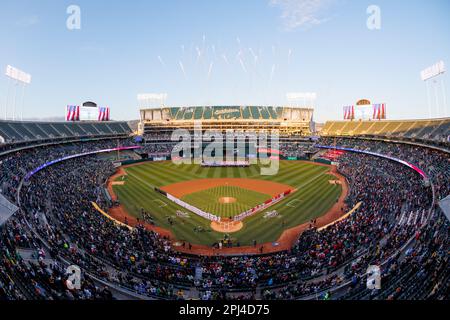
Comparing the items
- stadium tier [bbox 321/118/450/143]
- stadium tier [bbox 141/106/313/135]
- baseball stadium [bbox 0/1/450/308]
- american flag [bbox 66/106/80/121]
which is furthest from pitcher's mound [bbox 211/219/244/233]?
stadium tier [bbox 141/106/313/135]

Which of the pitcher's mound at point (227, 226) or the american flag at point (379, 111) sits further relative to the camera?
the american flag at point (379, 111)

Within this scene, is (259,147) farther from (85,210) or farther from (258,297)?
(258,297)

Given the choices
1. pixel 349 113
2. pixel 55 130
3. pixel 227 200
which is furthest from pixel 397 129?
pixel 55 130

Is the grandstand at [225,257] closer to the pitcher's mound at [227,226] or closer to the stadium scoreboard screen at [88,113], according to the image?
the pitcher's mound at [227,226]

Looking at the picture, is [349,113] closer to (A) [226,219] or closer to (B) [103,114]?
(A) [226,219]

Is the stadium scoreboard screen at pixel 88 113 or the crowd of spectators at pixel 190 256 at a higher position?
the stadium scoreboard screen at pixel 88 113

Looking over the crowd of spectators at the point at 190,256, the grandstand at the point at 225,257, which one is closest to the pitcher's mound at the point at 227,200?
the grandstand at the point at 225,257

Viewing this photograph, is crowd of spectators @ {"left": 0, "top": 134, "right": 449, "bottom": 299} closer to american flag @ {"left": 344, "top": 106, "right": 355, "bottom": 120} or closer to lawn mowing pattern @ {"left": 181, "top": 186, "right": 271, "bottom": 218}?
lawn mowing pattern @ {"left": 181, "top": 186, "right": 271, "bottom": 218}
